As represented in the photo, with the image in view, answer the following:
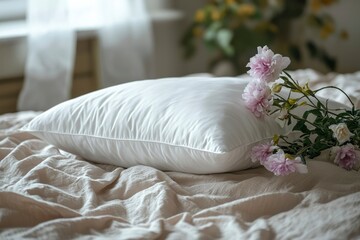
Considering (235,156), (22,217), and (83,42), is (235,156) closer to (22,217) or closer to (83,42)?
(22,217)

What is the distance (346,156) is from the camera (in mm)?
1308

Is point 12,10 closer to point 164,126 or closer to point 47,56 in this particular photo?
point 47,56

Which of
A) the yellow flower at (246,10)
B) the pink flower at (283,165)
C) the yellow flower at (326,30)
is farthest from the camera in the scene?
the yellow flower at (326,30)

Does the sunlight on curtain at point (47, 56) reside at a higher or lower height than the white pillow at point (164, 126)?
lower

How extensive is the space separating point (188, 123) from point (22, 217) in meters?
0.35

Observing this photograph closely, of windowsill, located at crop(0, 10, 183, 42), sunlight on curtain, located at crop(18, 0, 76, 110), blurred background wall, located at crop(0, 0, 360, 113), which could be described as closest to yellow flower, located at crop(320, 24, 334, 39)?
blurred background wall, located at crop(0, 0, 360, 113)

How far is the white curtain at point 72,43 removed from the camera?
277 centimetres

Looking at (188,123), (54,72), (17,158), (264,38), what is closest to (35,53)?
(54,72)

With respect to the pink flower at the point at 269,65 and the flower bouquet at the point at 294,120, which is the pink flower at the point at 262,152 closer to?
the flower bouquet at the point at 294,120

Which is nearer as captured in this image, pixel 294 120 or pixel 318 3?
pixel 294 120

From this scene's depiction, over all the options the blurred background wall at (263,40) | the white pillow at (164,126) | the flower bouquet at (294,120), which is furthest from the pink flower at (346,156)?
the blurred background wall at (263,40)

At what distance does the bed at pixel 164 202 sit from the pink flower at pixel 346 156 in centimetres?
2

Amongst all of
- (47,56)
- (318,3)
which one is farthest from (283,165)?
(318,3)

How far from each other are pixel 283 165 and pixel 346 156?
17 centimetres
